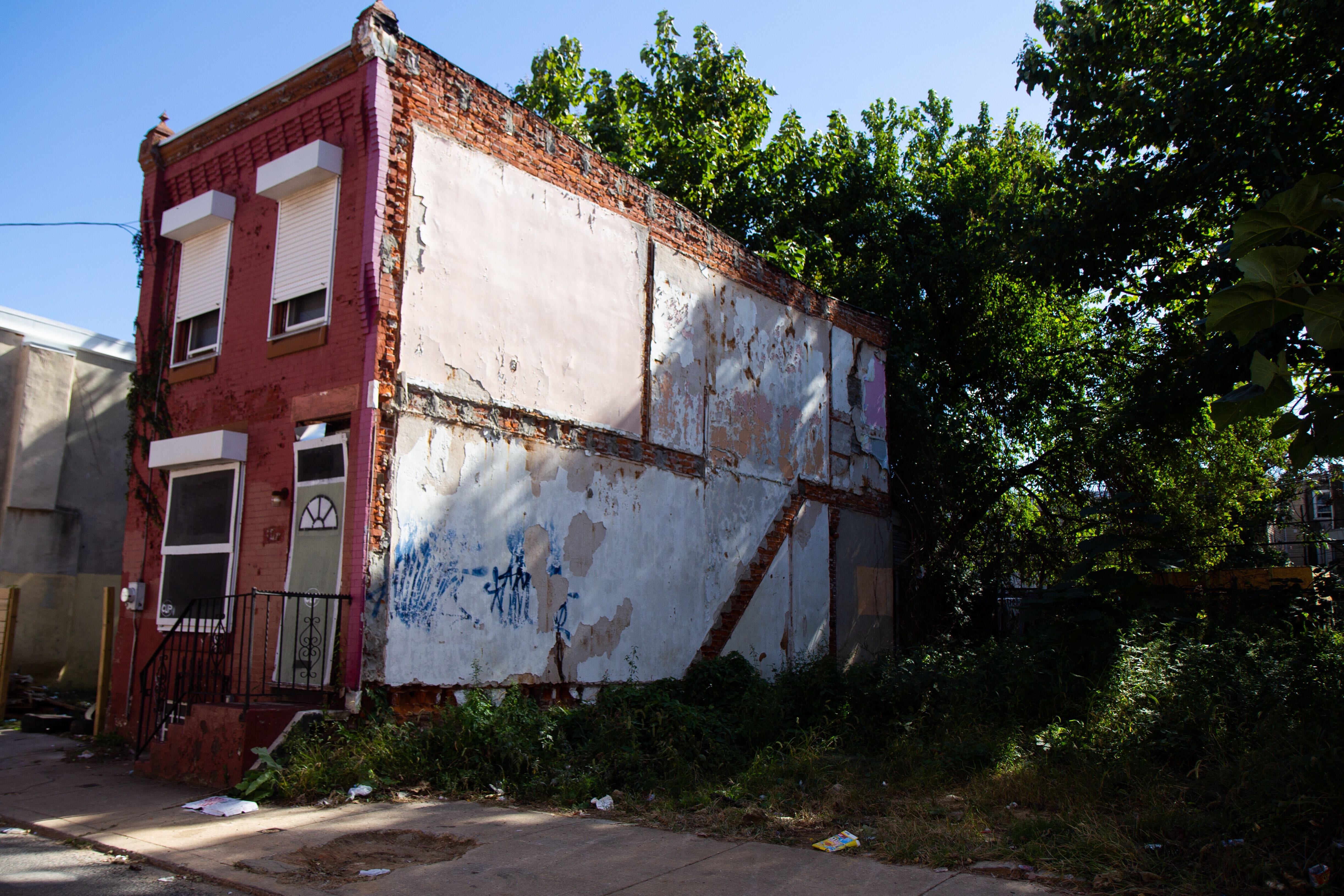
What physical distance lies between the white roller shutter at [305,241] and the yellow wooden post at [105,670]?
4.52 metres

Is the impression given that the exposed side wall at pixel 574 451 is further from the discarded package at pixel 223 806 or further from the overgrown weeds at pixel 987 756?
the discarded package at pixel 223 806

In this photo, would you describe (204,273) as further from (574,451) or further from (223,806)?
(223,806)

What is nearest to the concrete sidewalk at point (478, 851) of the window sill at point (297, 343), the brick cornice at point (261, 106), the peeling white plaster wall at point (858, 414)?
the window sill at point (297, 343)

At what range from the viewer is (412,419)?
29.8ft

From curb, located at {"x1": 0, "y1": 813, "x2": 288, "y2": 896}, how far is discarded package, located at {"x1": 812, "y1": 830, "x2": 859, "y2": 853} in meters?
3.21

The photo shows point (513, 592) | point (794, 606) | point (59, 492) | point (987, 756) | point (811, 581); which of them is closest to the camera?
point (987, 756)

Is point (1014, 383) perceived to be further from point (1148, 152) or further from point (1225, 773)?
point (1225, 773)

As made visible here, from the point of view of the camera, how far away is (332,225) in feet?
31.6

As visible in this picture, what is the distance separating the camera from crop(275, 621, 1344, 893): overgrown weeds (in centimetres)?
541

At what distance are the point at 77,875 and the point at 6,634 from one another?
27.9ft

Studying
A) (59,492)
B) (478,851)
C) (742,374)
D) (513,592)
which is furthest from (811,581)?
(59,492)

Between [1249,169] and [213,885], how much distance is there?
12114 mm

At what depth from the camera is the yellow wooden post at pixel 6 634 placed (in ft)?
40.4

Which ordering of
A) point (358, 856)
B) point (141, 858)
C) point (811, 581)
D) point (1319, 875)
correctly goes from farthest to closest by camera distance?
point (811, 581)
point (141, 858)
point (358, 856)
point (1319, 875)
